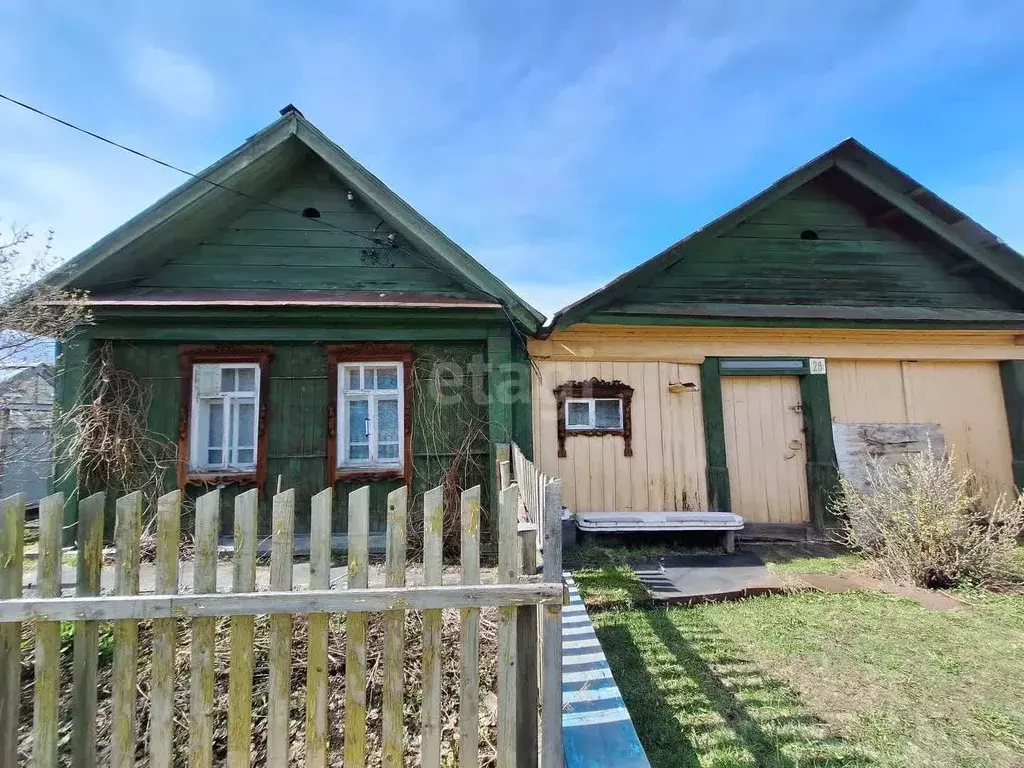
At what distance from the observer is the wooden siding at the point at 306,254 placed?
6270 millimetres

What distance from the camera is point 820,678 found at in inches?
120

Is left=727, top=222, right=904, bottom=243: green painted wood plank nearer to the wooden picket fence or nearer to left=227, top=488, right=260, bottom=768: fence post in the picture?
the wooden picket fence

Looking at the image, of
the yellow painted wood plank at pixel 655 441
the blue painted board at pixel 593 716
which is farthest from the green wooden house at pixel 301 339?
the blue painted board at pixel 593 716

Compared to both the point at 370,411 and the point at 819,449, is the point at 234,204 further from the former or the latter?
the point at 819,449

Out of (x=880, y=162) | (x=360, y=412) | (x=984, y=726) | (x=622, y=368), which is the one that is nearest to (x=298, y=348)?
(x=360, y=412)

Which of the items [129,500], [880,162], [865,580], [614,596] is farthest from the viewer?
[880,162]

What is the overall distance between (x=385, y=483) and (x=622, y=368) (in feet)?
11.4

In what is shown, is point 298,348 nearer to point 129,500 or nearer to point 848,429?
point 129,500

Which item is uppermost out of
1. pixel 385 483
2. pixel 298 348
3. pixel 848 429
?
pixel 298 348

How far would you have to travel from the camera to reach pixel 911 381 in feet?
23.5

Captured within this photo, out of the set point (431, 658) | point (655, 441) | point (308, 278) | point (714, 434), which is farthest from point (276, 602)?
point (714, 434)

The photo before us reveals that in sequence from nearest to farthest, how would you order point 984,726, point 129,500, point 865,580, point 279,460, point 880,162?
point 129,500
point 984,726
point 865,580
point 279,460
point 880,162

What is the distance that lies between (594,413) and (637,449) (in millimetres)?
764

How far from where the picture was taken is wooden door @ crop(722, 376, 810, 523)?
6.86 metres
